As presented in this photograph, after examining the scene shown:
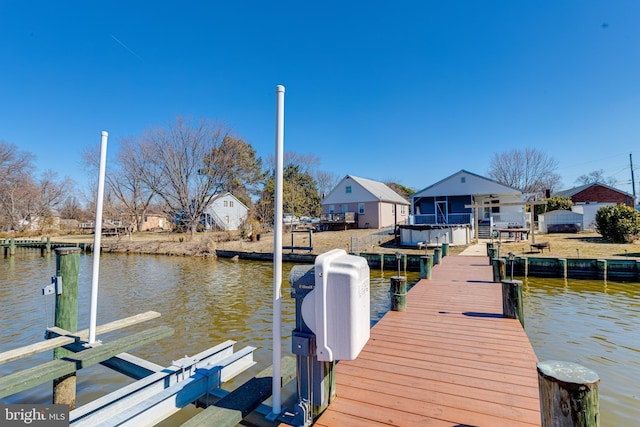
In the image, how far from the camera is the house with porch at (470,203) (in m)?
22.7

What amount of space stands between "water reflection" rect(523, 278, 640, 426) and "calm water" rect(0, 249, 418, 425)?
3.62m

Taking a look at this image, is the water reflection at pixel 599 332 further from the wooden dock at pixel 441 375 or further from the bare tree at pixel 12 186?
the bare tree at pixel 12 186

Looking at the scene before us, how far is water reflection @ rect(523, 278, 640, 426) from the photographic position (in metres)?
4.07

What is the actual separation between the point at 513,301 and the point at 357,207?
82.5 ft

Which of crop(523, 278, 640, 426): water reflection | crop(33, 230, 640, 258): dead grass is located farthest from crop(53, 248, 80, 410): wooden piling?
crop(33, 230, 640, 258): dead grass

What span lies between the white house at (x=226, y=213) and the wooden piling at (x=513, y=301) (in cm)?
3190

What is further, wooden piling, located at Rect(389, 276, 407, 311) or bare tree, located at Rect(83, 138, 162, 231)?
bare tree, located at Rect(83, 138, 162, 231)

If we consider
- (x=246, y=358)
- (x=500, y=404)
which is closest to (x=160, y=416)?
(x=246, y=358)

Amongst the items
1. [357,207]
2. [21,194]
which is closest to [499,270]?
[357,207]

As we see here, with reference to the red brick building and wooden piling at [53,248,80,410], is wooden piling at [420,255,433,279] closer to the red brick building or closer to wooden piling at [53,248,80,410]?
wooden piling at [53,248,80,410]

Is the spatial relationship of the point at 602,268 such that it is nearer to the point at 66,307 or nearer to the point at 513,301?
the point at 513,301

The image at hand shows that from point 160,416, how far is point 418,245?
1634 centimetres

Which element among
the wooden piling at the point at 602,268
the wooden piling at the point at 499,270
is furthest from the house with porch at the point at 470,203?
the wooden piling at the point at 499,270

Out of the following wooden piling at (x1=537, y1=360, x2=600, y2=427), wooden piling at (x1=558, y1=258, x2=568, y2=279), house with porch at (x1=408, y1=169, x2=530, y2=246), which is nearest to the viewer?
wooden piling at (x1=537, y1=360, x2=600, y2=427)
